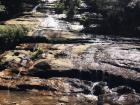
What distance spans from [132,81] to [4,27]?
10.9m

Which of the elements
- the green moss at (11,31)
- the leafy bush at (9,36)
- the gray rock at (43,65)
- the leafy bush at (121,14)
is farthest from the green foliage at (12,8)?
the gray rock at (43,65)

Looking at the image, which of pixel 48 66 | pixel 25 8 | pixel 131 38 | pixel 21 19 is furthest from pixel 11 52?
pixel 25 8

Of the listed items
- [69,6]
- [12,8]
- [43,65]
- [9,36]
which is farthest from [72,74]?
[12,8]

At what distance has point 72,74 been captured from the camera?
22.5 m

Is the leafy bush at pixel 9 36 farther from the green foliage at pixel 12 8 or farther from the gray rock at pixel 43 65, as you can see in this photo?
the green foliage at pixel 12 8

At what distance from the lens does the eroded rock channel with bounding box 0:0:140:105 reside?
2045 centimetres

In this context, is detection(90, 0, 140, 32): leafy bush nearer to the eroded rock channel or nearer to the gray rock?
the eroded rock channel

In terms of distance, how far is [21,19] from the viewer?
32.3 m

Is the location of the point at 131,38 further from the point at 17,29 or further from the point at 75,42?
the point at 17,29

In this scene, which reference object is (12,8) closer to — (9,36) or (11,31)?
(11,31)

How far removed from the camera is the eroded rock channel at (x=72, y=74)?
67.1 ft

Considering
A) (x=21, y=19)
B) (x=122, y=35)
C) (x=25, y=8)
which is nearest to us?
(x=122, y=35)

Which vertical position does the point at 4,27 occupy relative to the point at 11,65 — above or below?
above

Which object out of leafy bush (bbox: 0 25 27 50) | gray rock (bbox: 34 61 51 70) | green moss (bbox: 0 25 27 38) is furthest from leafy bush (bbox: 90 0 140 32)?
gray rock (bbox: 34 61 51 70)
